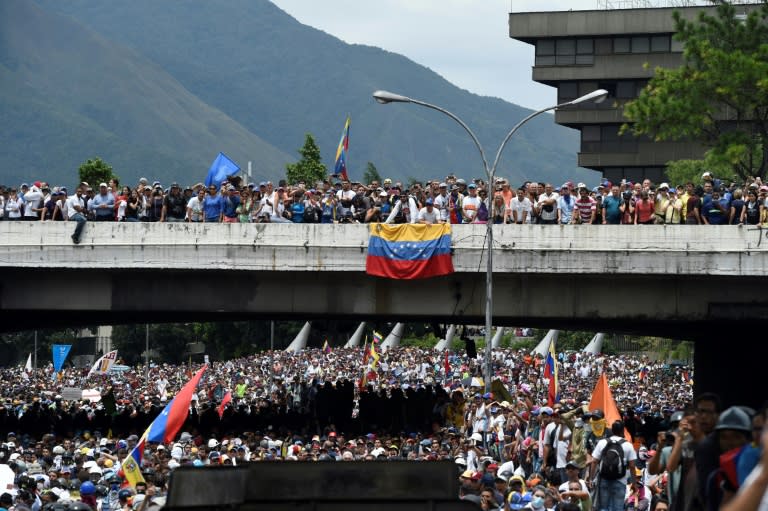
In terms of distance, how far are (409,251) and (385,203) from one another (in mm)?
1358

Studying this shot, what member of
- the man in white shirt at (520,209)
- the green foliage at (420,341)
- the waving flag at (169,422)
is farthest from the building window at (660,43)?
the waving flag at (169,422)

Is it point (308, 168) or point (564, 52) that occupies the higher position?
point (564, 52)

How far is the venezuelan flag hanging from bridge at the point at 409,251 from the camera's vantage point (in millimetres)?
29328

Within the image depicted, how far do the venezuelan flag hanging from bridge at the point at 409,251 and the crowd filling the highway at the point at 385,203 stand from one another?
44 cm

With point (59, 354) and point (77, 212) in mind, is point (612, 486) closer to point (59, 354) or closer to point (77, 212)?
point (77, 212)

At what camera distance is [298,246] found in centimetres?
3012

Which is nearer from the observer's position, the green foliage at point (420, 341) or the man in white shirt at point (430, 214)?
the man in white shirt at point (430, 214)

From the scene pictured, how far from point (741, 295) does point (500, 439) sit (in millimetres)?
8003

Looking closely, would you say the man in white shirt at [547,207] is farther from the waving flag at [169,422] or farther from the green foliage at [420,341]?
the green foliage at [420,341]

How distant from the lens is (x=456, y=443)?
76.5 ft

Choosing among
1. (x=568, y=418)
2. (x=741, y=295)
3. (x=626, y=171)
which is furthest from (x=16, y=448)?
(x=626, y=171)

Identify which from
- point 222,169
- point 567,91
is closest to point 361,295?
point 222,169

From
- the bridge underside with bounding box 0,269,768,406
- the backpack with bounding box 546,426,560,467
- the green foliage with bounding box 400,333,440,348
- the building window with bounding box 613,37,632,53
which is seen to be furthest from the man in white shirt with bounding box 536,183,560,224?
the green foliage with bounding box 400,333,440,348

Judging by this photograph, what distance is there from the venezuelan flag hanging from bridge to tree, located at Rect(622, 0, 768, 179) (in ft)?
35.6
